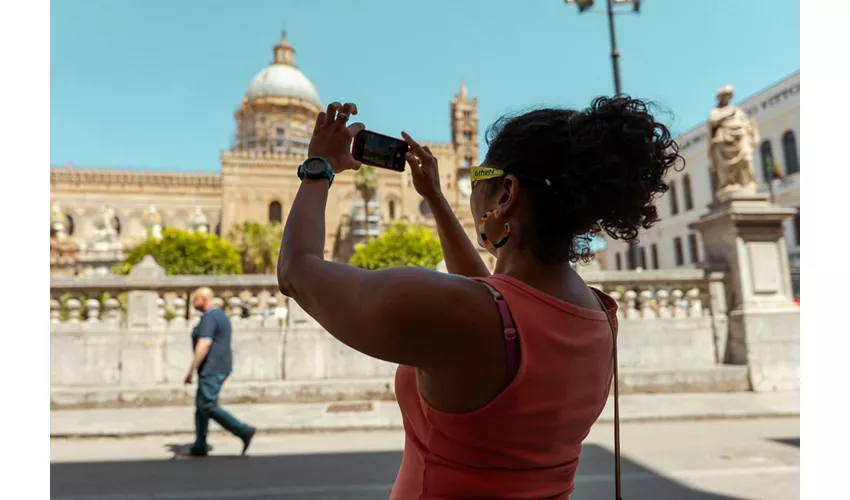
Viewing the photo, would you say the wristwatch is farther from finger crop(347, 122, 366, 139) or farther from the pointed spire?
the pointed spire

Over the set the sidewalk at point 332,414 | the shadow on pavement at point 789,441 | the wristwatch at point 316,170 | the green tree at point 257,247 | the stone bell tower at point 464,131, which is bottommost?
the shadow on pavement at point 789,441

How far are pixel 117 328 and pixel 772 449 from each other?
30.1 ft

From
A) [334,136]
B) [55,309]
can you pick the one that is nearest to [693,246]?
[55,309]

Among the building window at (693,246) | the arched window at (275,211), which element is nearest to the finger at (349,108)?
the building window at (693,246)

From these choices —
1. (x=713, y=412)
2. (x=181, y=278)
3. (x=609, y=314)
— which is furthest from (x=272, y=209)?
(x=609, y=314)

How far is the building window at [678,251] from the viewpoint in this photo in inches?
1636

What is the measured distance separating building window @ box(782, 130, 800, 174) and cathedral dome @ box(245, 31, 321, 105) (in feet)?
172

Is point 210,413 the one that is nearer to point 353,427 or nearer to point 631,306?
point 353,427

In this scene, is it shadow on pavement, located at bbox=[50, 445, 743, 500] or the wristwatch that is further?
shadow on pavement, located at bbox=[50, 445, 743, 500]

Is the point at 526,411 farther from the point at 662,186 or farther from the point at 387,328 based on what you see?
the point at 662,186

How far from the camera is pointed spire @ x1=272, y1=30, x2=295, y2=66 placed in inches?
2936

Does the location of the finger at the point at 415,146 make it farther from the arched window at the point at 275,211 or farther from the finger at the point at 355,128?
the arched window at the point at 275,211

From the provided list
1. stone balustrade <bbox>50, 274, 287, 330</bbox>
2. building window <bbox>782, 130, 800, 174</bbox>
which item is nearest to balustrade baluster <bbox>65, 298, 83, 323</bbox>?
stone balustrade <bbox>50, 274, 287, 330</bbox>

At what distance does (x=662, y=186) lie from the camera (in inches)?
54.4
